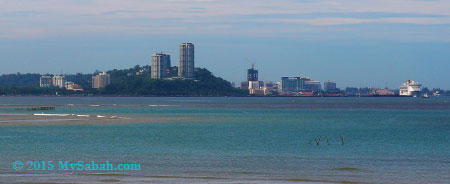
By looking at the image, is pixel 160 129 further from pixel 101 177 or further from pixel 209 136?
pixel 101 177

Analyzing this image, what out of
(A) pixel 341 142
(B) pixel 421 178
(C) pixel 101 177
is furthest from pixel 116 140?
(B) pixel 421 178

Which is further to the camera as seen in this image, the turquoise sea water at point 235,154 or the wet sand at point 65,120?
the wet sand at point 65,120

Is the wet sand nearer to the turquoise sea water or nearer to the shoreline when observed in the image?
the shoreline

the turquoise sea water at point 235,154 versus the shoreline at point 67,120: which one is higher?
the shoreline at point 67,120

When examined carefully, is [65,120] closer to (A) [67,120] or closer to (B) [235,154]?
(A) [67,120]

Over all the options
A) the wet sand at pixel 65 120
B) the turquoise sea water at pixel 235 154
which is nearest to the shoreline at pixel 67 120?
the wet sand at pixel 65 120

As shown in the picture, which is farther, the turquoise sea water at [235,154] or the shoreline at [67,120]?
the shoreline at [67,120]

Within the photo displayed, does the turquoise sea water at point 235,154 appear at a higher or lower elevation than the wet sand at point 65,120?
lower

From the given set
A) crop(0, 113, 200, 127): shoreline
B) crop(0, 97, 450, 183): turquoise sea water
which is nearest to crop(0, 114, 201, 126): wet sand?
crop(0, 113, 200, 127): shoreline

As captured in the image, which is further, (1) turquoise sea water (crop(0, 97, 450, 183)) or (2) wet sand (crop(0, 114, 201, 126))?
(2) wet sand (crop(0, 114, 201, 126))

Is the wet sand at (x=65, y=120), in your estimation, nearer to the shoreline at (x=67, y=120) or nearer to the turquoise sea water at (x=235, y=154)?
the shoreline at (x=67, y=120)

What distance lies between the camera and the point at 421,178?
3020cm

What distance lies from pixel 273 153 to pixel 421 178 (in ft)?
42.3

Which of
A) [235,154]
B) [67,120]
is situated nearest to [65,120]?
[67,120]
